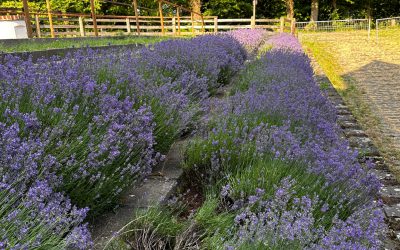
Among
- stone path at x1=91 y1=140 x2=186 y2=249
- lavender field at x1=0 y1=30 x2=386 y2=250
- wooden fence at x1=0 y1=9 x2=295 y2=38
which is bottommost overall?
stone path at x1=91 y1=140 x2=186 y2=249

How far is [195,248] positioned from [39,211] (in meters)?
0.69

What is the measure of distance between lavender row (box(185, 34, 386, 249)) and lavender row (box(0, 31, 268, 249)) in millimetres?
419

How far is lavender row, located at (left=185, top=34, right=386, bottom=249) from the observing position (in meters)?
1.78

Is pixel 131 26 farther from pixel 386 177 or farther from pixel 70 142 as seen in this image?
pixel 70 142

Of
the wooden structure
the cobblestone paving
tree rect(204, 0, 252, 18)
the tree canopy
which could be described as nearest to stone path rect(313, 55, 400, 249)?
the cobblestone paving

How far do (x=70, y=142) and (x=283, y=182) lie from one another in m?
1.12

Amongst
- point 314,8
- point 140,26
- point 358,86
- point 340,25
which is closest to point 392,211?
point 358,86

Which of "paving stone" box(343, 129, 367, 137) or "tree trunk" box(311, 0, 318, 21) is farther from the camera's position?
"tree trunk" box(311, 0, 318, 21)

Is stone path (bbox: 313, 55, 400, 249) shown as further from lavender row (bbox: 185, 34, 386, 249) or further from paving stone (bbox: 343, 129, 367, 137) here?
lavender row (bbox: 185, 34, 386, 249)

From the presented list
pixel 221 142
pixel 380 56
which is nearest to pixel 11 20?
pixel 380 56

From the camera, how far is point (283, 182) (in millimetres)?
2139

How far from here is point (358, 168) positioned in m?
2.46

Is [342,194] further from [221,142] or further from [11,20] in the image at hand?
[11,20]

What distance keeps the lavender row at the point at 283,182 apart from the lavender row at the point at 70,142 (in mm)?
419
